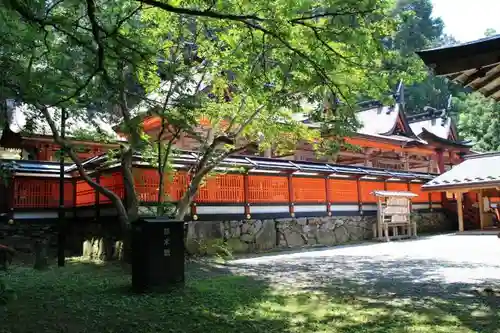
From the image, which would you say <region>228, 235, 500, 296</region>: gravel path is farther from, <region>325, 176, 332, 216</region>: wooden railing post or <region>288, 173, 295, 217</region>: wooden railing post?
<region>325, 176, 332, 216</region>: wooden railing post

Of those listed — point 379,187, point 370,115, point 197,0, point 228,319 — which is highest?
point 370,115

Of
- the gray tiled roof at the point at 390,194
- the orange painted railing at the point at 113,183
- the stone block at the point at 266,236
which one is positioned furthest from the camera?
the gray tiled roof at the point at 390,194

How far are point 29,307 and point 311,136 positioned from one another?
8943 millimetres

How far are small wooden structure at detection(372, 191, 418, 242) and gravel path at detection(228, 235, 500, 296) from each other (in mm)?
3650

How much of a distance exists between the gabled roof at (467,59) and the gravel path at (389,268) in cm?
390

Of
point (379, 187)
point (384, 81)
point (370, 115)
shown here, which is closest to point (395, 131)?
point (370, 115)

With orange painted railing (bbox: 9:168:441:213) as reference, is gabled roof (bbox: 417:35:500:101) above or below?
above

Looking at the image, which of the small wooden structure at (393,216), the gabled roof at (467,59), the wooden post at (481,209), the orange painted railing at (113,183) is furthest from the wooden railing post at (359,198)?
the gabled roof at (467,59)

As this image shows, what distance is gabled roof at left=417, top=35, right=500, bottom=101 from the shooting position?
486 centimetres

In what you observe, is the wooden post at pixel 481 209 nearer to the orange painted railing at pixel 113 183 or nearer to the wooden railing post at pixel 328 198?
the wooden railing post at pixel 328 198

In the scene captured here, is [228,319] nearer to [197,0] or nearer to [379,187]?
[197,0]

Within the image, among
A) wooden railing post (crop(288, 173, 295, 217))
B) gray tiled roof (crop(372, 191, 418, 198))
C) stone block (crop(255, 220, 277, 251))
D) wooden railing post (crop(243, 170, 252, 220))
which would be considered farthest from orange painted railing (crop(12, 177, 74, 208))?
gray tiled roof (crop(372, 191, 418, 198))

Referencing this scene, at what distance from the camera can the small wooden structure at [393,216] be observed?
19.1 metres

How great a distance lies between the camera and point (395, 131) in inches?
1165
